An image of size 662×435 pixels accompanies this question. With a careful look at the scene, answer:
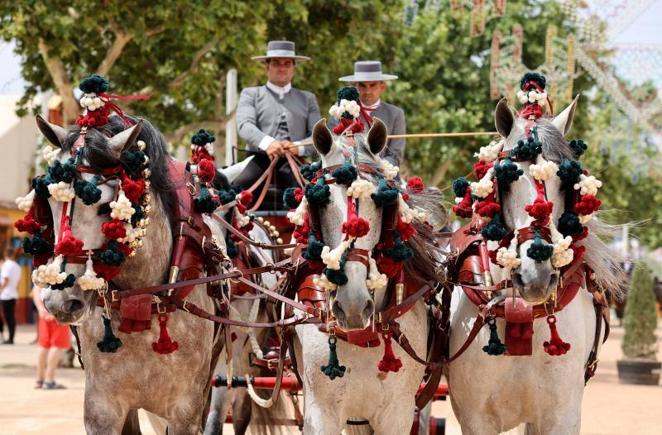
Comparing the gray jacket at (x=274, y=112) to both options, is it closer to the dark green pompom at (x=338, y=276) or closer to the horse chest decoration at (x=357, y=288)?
the horse chest decoration at (x=357, y=288)

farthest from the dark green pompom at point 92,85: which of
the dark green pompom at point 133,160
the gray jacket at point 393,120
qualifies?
the gray jacket at point 393,120

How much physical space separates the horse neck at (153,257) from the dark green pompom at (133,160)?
0.34 m

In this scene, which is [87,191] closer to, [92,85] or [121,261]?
[121,261]

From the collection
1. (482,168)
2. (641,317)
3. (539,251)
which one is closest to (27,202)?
(482,168)

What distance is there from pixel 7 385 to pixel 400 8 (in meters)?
9.52

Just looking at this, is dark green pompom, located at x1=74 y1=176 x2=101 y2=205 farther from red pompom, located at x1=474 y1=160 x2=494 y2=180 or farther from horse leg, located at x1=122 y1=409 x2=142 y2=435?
red pompom, located at x1=474 y1=160 x2=494 y2=180

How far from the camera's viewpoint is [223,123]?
2395cm

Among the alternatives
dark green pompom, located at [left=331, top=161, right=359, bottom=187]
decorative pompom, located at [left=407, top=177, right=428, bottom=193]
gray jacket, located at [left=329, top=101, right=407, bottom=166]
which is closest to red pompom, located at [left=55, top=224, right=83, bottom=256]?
dark green pompom, located at [left=331, top=161, right=359, bottom=187]

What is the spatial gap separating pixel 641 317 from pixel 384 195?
1485cm

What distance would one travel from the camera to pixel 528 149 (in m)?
6.20

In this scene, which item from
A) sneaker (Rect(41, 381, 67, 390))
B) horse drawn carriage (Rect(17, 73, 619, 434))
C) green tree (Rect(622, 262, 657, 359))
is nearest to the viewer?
horse drawn carriage (Rect(17, 73, 619, 434))

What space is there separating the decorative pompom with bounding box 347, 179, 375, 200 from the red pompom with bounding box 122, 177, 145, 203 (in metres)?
1.14


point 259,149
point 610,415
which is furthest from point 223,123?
point 259,149

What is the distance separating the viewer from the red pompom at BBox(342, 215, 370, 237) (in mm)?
5852
